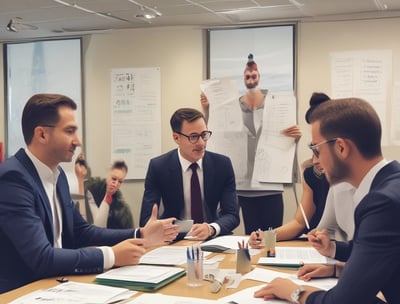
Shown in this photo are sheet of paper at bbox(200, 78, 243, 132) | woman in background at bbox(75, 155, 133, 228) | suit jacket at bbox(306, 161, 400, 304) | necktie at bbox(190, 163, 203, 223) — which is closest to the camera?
suit jacket at bbox(306, 161, 400, 304)

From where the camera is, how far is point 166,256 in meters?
2.30

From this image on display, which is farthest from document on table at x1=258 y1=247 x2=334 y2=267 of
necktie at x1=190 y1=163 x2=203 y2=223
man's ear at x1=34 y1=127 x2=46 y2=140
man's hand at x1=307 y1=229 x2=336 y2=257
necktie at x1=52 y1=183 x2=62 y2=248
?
man's ear at x1=34 y1=127 x2=46 y2=140

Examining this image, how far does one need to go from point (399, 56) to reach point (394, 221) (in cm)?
360

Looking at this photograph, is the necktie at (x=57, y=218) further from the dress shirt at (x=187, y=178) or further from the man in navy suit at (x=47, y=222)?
the dress shirt at (x=187, y=178)

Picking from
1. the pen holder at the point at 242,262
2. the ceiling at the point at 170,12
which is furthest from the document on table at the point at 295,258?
the ceiling at the point at 170,12

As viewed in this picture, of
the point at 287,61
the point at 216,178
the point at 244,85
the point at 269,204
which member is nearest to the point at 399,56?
the point at 287,61

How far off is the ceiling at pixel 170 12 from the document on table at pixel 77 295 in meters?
2.87

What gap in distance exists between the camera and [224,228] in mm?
2994

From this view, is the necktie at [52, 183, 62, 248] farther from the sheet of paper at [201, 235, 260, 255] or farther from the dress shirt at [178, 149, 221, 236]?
the dress shirt at [178, 149, 221, 236]

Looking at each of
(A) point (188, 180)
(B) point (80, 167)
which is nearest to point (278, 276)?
(A) point (188, 180)

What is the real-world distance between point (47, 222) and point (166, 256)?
0.55 metres

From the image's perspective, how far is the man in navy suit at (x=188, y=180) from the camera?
317 cm

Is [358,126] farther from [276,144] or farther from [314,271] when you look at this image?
[276,144]

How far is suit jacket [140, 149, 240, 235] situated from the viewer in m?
3.17
